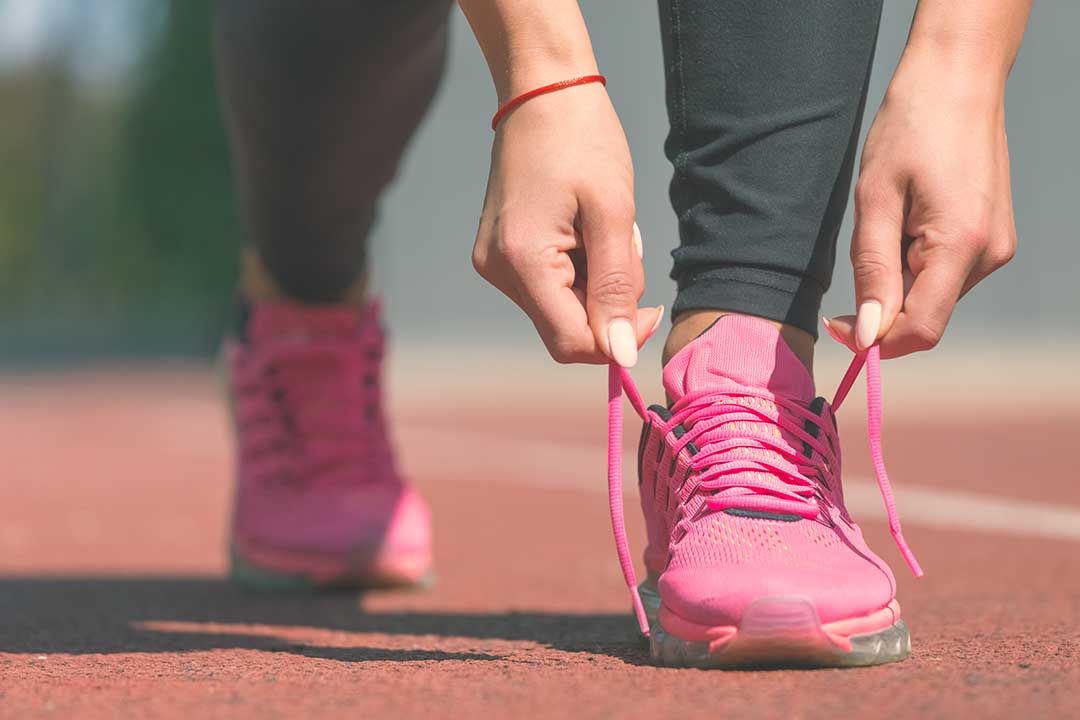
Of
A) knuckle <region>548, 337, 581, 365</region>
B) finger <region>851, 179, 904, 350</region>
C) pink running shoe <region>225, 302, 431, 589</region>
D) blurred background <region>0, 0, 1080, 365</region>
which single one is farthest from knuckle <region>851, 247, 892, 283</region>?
blurred background <region>0, 0, 1080, 365</region>

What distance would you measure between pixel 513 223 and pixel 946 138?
337 mm

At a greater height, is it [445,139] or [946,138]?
[445,139]

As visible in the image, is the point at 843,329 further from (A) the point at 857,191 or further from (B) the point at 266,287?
(B) the point at 266,287

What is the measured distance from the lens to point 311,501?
1.97 m

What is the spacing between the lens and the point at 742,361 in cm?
118

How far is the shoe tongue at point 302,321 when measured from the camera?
1988 millimetres

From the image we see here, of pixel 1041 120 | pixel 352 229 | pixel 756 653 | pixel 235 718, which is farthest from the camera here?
pixel 1041 120

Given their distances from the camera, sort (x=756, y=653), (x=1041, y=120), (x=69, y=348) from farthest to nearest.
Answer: (x=69, y=348) < (x=1041, y=120) < (x=756, y=653)

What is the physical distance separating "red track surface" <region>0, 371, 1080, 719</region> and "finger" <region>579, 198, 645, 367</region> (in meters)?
0.25

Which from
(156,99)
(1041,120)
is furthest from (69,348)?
(1041,120)

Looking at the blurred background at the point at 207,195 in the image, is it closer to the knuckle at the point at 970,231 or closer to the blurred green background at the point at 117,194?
the blurred green background at the point at 117,194

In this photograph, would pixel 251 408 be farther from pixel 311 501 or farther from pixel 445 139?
pixel 445 139

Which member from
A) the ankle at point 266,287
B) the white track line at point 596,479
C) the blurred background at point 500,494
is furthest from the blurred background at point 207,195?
the ankle at point 266,287

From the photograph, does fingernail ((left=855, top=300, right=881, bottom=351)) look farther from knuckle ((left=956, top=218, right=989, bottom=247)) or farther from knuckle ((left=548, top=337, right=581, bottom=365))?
knuckle ((left=548, top=337, right=581, bottom=365))
